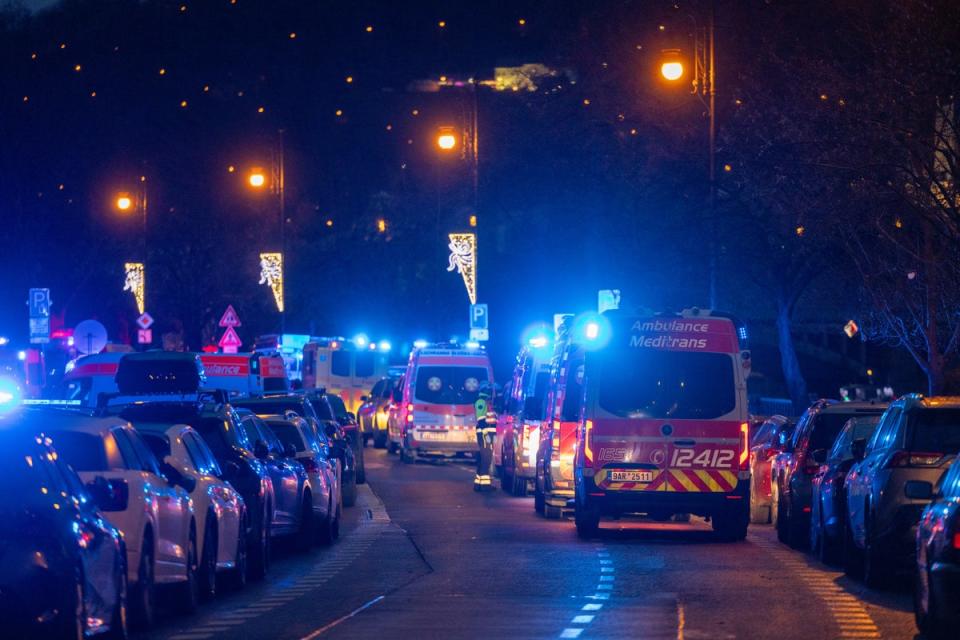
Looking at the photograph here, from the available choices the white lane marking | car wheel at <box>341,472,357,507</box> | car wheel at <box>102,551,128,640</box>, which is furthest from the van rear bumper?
car wheel at <box>102,551,128,640</box>

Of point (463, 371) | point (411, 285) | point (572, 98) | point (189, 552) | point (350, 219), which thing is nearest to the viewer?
point (189, 552)

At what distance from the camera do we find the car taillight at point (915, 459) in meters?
16.0

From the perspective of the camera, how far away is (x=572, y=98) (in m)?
60.8

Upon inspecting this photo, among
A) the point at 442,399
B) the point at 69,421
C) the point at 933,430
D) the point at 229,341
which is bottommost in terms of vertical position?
the point at 933,430

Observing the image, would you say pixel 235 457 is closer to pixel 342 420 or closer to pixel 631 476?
pixel 631 476

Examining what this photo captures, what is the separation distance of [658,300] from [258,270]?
35438 millimetres

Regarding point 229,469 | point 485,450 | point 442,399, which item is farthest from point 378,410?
point 229,469

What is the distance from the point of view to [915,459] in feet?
52.8

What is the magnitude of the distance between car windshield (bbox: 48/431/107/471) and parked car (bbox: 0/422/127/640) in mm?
1936

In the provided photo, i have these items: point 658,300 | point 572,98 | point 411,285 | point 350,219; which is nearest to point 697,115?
point 658,300

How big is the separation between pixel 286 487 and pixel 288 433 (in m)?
2.62

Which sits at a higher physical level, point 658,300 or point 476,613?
point 658,300

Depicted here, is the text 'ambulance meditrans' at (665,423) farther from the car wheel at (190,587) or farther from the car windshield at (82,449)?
the car windshield at (82,449)

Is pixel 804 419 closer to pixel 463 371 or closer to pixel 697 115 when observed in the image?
pixel 463 371
